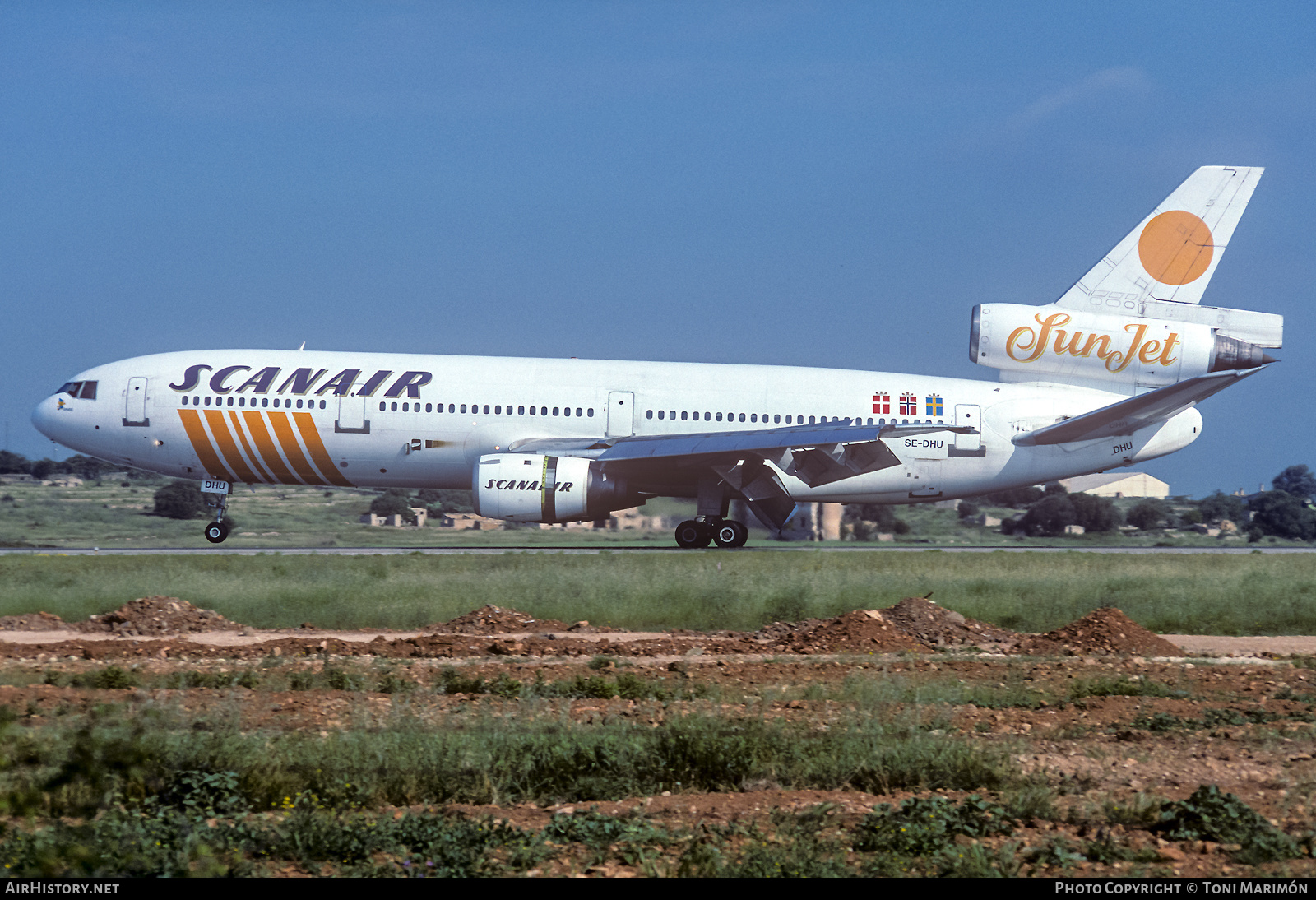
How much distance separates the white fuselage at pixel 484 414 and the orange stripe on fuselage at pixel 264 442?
36 mm

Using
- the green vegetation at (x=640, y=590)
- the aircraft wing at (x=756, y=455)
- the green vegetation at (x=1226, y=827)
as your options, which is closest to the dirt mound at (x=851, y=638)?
the green vegetation at (x=640, y=590)

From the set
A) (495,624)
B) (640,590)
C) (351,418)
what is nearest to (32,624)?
(495,624)

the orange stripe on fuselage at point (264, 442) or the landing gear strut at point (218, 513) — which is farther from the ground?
the orange stripe on fuselage at point (264, 442)

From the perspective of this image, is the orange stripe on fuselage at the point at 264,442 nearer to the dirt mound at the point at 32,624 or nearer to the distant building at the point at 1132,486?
the dirt mound at the point at 32,624

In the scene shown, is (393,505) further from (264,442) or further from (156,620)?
(156,620)

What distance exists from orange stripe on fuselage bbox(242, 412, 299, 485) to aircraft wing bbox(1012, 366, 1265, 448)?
55.7 feet

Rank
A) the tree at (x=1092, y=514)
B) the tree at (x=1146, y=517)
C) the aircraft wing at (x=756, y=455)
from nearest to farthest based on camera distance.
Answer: the aircraft wing at (x=756, y=455) → the tree at (x=1092, y=514) → the tree at (x=1146, y=517)

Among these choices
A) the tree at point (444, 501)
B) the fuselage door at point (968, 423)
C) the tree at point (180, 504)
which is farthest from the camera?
the tree at point (444, 501)

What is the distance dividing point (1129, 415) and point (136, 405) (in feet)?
74.0

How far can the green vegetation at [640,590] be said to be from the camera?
18.0 meters

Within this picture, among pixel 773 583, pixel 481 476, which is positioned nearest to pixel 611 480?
pixel 481 476

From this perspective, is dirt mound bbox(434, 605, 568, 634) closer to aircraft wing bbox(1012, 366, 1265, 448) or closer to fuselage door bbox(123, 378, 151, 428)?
fuselage door bbox(123, 378, 151, 428)

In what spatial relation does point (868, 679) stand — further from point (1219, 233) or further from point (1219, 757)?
point (1219, 233)

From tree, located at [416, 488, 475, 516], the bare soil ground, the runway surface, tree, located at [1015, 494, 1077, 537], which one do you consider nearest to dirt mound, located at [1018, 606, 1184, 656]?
the bare soil ground
